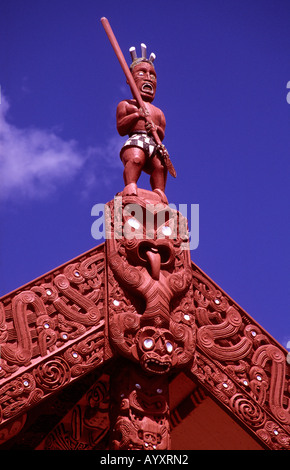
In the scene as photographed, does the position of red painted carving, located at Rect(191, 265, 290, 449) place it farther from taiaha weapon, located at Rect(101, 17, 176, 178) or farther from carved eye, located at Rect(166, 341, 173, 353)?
taiaha weapon, located at Rect(101, 17, 176, 178)

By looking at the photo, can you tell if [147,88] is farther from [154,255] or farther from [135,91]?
[154,255]

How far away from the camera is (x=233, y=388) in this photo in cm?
822

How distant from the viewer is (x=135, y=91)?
30.7 feet

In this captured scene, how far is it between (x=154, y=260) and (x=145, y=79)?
2478 millimetres

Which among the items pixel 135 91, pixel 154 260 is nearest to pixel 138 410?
pixel 154 260

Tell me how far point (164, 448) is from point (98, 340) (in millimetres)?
1161

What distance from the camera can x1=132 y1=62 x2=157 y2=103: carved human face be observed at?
31.6ft

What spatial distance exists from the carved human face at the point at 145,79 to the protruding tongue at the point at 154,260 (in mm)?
2139

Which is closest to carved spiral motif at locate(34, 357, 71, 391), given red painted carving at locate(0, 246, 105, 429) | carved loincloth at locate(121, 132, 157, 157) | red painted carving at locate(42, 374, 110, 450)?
red painted carving at locate(0, 246, 105, 429)

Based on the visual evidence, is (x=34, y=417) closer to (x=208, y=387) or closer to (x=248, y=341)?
(x=208, y=387)

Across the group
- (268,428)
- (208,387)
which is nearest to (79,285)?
(208,387)

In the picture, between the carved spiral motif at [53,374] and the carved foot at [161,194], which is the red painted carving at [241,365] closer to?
the carved foot at [161,194]

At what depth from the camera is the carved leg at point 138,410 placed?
7.53m

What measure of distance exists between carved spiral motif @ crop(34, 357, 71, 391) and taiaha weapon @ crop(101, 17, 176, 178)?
265cm
